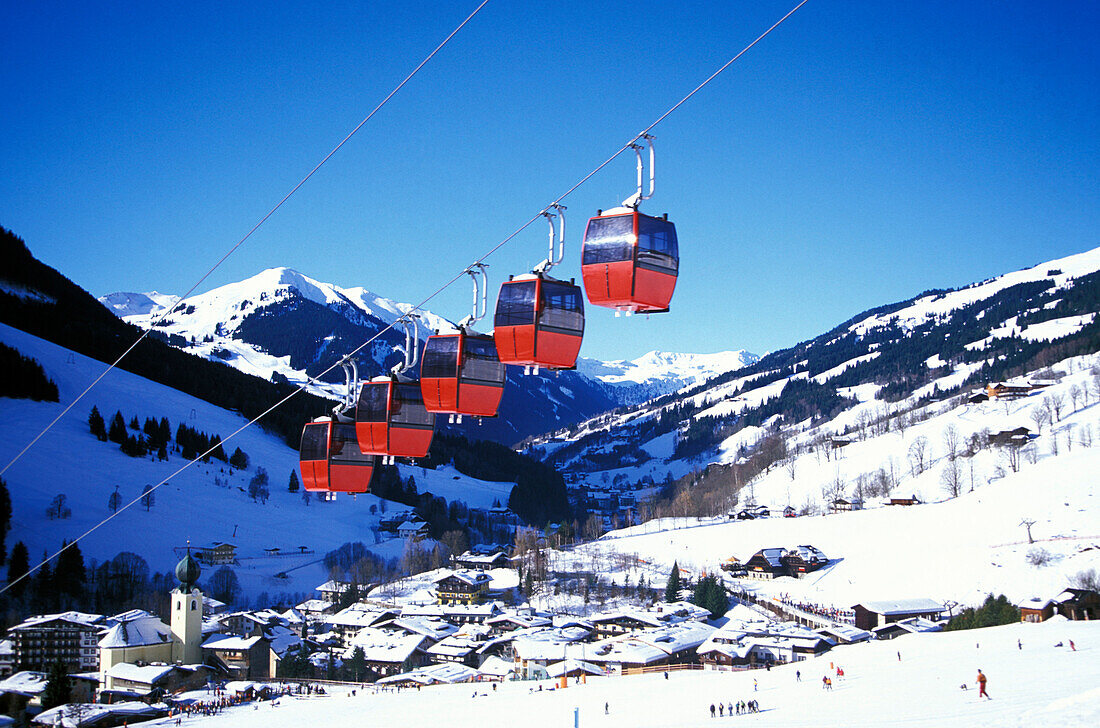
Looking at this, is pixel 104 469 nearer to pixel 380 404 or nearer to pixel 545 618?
pixel 545 618

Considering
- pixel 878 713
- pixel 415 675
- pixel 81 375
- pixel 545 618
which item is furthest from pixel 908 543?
pixel 81 375

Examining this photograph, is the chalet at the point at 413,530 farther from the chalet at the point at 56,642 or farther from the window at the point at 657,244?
the window at the point at 657,244

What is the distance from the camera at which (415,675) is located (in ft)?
167

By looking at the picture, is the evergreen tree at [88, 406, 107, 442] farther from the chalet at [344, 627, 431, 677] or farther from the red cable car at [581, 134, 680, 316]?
the red cable car at [581, 134, 680, 316]

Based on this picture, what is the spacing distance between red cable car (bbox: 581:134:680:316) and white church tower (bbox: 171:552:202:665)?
53771 mm

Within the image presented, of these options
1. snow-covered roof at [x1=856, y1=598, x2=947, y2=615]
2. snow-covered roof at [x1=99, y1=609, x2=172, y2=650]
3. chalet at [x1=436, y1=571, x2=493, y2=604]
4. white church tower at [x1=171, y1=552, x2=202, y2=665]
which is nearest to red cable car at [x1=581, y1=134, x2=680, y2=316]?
snow-covered roof at [x1=856, y1=598, x2=947, y2=615]

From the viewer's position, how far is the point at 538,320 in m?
15.2

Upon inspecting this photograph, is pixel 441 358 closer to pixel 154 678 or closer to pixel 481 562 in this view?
pixel 154 678

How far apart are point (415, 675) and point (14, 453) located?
235ft

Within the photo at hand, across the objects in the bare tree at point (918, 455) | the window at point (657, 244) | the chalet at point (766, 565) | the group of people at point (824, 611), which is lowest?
the group of people at point (824, 611)

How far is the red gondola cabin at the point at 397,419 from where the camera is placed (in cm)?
2033

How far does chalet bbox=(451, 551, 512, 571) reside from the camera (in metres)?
95.6

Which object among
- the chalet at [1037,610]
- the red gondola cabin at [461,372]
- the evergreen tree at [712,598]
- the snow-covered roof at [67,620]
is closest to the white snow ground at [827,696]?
the chalet at [1037,610]

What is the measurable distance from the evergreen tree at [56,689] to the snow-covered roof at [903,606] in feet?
157
